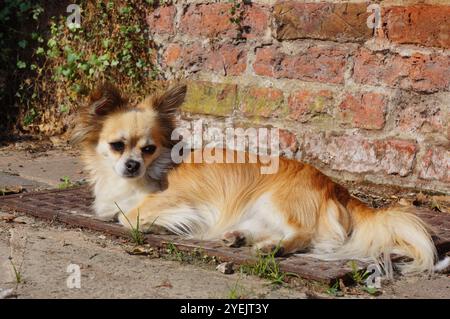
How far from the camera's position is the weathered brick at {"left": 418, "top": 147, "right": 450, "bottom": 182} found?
439 cm

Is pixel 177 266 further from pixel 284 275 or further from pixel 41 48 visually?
pixel 41 48

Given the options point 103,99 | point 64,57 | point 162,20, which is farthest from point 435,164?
point 64,57

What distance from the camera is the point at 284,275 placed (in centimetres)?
305

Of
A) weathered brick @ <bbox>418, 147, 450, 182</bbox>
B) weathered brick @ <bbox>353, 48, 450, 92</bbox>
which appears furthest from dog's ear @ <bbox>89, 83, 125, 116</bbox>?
weathered brick @ <bbox>418, 147, 450, 182</bbox>

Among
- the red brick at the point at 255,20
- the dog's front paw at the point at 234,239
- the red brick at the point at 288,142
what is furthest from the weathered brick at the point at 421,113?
the dog's front paw at the point at 234,239

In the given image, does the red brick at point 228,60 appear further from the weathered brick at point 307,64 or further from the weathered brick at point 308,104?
the weathered brick at point 308,104

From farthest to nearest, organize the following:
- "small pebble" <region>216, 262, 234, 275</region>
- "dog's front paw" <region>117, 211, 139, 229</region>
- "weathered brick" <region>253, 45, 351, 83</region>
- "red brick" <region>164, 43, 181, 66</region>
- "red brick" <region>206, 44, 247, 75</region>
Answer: "red brick" <region>164, 43, 181, 66</region> → "red brick" <region>206, 44, 247, 75</region> → "weathered brick" <region>253, 45, 351, 83</region> → "dog's front paw" <region>117, 211, 139, 229</region> → "small pebble" <region>216, 262, 234, 275</region>

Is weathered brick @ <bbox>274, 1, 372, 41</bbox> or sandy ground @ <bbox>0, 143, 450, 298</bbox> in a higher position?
weathered brick @ <bbox>274, 1, 372, 41</bbox>

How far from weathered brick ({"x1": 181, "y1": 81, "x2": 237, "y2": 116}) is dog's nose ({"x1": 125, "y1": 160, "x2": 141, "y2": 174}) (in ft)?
5.35

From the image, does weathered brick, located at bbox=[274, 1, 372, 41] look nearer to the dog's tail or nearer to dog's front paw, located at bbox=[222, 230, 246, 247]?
the dog's tail

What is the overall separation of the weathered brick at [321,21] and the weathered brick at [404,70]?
0.50 ft

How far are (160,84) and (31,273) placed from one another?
9.72 feet

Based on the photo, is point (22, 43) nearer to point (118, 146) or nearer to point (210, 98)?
point (210, 98)

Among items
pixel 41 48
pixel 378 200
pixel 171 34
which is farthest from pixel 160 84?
pixel 378 200
